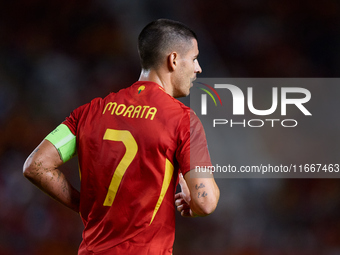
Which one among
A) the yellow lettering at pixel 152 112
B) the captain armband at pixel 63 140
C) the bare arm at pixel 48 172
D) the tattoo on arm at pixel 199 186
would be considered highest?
the yellow lettering at pixel 152 112

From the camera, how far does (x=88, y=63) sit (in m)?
4.02

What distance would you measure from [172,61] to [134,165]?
0.41 meters

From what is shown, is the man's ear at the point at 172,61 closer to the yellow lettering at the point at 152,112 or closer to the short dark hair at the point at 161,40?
the short dark hair at the point at 161,40

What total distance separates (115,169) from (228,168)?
3012 millimetres

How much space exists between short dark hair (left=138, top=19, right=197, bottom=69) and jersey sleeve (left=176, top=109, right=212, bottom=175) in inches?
11.9

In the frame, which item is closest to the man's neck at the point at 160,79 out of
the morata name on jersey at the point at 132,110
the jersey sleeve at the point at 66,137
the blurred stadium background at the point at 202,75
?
the morata name on jersey at the point at 132,110

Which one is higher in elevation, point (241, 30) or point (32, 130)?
point (241, 30)

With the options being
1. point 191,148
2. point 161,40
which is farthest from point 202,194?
point 161,40

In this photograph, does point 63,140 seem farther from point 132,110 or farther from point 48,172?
point 132,110

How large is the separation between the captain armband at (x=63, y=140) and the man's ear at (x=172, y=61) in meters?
0.41

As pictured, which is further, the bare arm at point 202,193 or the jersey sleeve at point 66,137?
the jersey sleeve at point 66,137

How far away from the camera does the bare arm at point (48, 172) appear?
138 centimetres

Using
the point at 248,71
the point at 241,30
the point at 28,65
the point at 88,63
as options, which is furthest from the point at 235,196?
the point at 28,65

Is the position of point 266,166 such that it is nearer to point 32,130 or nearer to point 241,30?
point 241,30
